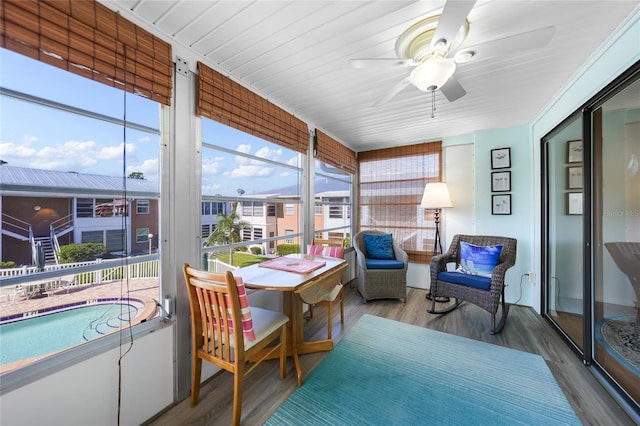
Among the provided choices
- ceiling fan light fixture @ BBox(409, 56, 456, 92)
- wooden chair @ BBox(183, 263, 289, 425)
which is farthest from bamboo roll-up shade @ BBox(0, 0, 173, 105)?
ceiling fan light fixture @ BBox(409, 56, 456, 92)

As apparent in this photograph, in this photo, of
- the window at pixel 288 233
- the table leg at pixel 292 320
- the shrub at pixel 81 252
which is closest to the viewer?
the shrub at pixel 81 252

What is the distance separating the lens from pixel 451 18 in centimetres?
106

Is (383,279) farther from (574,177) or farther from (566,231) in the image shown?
(574,177)

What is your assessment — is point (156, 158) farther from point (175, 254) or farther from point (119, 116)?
point (175, 254)

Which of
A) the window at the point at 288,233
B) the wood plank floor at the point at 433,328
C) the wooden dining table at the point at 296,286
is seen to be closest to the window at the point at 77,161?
the wooden dining table at the point at 296,286

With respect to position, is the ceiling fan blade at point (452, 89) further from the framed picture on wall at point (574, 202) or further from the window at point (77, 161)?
the window at point (77, 161)

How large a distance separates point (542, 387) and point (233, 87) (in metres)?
3.24

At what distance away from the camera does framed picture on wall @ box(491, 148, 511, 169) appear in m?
3.18

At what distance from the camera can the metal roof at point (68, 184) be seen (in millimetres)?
1039

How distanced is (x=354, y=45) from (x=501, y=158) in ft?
9.30

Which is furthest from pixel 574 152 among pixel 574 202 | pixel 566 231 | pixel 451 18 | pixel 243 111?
pixel 243 111

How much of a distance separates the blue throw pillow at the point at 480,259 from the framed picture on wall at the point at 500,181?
96cm

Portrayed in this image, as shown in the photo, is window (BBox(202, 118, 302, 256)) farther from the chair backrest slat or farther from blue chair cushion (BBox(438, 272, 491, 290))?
blue chair cushion (BBox(438, 272, 491, 290))

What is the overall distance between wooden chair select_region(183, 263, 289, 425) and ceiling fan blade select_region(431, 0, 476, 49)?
1607 millimetres
